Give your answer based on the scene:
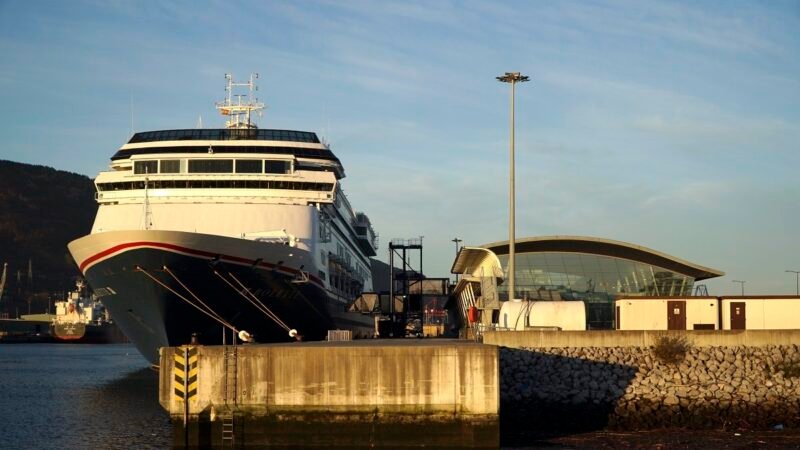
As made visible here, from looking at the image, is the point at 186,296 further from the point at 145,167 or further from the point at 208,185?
the point at 145,167

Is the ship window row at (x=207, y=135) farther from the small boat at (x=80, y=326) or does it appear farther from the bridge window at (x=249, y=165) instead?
the small boat at (x=80, y=326)

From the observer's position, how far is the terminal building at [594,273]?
167ft

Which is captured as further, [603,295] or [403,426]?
[603,295]

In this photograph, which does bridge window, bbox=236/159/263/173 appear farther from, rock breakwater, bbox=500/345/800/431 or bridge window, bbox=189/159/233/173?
rock breakwater, bbox=500/345/800/431

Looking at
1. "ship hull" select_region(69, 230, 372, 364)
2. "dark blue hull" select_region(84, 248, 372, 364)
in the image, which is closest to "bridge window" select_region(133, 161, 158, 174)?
"ship hull" select_region(69, 230, 372, 364)

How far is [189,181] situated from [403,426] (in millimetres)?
29937

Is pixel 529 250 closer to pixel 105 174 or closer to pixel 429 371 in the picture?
pixel 105 174

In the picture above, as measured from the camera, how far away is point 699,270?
5094 cm

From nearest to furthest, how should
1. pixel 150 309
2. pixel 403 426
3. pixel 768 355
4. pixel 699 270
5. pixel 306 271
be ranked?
pixel 403 426, pixel 768 355, pixel 150 309, pixel 306 271, pixel 699 270

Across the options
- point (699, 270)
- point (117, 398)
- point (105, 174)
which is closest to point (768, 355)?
point (699, 270)

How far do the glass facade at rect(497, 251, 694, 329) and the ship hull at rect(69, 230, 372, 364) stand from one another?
11432 millimetres

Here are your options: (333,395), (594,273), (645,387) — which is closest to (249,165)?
(594,273)

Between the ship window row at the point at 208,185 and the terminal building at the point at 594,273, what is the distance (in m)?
9.08

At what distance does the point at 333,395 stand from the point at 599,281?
28.5 metres
